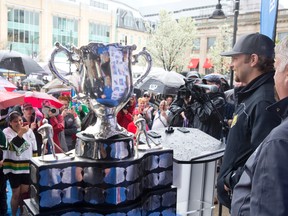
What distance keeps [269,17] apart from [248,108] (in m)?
2.15

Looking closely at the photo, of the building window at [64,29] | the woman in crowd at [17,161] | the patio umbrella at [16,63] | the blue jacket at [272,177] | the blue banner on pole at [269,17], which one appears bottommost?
the woman in crowd at [17,161]

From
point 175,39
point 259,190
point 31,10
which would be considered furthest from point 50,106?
point 31,10

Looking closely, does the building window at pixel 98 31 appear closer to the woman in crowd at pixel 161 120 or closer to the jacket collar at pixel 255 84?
the woman in crowd at pixel 161 120

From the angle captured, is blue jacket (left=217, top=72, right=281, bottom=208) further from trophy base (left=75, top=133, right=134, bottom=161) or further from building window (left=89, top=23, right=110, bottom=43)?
building window (left=89, top=23, right=110, bottom=43)

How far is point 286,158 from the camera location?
2.98 ft

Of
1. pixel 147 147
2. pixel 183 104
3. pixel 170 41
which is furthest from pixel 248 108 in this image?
pixel 170 41

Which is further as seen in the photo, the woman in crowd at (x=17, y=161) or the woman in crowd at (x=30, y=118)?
the woman in crowd at (x=30, y=118)

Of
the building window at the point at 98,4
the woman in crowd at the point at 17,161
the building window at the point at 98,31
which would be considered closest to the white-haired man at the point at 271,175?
the woman in crowd at the point at 17,161

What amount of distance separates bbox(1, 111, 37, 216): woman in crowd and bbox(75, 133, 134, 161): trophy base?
2.20 meters

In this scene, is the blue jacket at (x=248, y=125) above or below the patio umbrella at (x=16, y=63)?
below

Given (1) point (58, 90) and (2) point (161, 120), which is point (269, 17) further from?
(1) point (58, 90)

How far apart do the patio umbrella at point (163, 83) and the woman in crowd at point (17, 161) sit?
4.86 meters

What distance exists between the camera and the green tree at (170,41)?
86.0 feet

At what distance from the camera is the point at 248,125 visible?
5.96 feet
